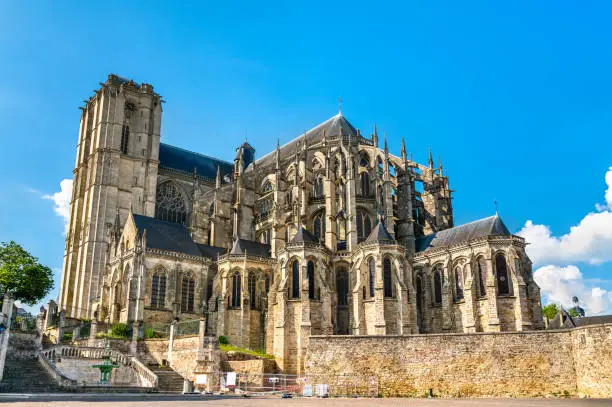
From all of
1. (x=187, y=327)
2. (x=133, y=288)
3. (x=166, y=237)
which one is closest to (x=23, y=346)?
(x=187, y=327)

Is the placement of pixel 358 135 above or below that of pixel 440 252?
above

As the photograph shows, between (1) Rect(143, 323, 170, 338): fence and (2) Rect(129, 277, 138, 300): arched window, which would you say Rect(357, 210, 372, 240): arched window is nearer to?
(1) Rect(143, 323, 170, 338): fence

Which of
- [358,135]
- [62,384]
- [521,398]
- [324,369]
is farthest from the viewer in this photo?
[358,135]

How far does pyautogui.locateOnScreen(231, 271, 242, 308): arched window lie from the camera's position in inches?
1454

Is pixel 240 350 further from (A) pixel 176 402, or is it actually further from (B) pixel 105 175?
(B) pixel 105 175

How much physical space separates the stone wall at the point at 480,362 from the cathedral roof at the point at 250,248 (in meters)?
14.0

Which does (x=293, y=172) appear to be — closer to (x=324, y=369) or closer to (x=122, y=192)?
(x=122, y=192)

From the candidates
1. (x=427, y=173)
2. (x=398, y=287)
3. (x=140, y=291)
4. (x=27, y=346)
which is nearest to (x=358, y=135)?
(x=427, y=173)

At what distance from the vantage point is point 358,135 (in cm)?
5025

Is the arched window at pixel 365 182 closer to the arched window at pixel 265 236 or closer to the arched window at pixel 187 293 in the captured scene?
the arched window at pixel 265 236

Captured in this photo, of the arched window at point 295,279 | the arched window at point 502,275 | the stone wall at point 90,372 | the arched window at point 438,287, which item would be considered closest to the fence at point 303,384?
the stone wall at point 90,372

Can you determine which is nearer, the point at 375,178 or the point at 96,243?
the point at 375,178

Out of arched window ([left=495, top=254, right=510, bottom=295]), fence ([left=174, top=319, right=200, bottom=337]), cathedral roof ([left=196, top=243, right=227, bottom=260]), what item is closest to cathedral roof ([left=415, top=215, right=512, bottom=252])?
arched window ([left=495, top=254, right=510, bottom=295])

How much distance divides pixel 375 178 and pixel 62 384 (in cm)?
2703
